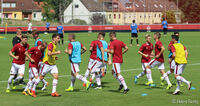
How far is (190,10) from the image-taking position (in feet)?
292

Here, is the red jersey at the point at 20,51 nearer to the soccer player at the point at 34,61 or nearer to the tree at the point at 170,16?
the soccer player at the point at 34,61

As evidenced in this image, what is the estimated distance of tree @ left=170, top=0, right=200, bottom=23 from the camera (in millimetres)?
83275

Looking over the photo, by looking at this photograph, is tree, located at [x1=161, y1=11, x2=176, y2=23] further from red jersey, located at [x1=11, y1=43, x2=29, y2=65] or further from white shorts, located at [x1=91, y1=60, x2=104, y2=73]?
red jersey, located at [x1=11, y1=43, x2=29, y2=65]

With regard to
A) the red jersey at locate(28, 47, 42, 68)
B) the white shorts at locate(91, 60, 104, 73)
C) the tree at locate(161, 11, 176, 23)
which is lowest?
the white shorts at locate(91, 60, 104, 73)

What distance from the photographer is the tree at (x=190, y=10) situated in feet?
273

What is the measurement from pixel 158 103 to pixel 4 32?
54.2 metres

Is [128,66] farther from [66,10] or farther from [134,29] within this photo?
[66,10]

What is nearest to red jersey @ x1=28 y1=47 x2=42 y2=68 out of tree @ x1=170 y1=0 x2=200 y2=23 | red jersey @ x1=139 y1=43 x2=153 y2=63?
red jersey @ x1=139 y1=43 x2=153 y2=63

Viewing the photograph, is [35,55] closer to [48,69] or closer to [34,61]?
[34,61]

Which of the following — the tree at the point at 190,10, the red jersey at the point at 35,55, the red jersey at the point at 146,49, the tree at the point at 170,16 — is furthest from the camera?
the tree at the point at 190,10

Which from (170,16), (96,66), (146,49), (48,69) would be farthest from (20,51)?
(170,16)

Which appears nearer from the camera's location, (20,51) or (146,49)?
(20,51)

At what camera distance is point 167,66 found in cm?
2195

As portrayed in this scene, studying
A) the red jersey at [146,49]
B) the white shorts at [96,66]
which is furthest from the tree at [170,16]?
the white shorts at [96,66]
